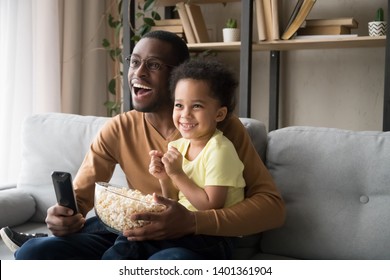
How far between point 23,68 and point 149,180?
1.35 m

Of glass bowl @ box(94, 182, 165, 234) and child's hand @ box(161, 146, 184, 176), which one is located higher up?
child's hand @ box(161, 146, 184, 176)

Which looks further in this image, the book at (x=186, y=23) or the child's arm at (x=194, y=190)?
the book at (x=186, y=23)

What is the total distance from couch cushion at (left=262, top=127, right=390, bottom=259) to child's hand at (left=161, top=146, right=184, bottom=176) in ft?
1.30

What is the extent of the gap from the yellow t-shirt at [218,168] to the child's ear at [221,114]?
0.11ft

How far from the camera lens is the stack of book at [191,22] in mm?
2525

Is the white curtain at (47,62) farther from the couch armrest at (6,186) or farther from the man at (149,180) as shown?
the man at (149,180)

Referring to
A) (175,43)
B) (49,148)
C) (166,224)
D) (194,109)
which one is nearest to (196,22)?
(49,148)

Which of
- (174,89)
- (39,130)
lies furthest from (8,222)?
(174,89)

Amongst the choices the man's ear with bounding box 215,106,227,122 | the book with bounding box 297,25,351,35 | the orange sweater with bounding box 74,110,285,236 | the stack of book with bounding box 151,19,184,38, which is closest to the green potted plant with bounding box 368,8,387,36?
the book with bounding box 297,25,351,35

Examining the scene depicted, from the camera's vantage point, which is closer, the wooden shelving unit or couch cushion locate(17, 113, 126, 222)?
couch cushion locate(17, 113, 126, 222)

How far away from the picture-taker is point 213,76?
1278 millimetres

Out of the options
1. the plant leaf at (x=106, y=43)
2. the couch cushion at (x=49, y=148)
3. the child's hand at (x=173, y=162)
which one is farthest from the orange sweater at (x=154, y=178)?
the plant leaf at (x=106, y=43)

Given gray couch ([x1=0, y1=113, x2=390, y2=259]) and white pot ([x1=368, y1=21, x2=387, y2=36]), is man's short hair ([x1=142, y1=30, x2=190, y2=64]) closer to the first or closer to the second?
gray couch ([x1=0, y1=113, x2=390, y2=259])

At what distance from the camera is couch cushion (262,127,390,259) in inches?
54.8
